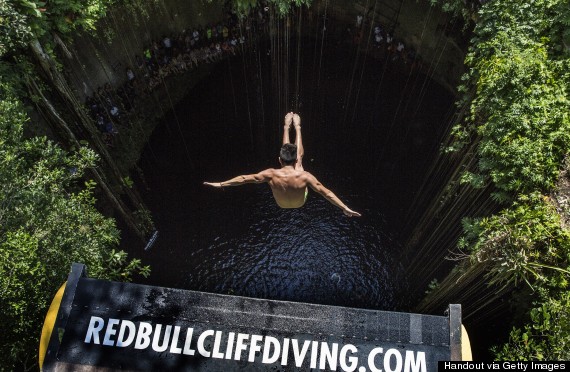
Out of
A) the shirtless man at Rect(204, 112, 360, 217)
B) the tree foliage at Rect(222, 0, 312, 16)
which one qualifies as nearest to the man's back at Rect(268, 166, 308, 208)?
the shirtless man at Rect(204, 112, 360, 217)

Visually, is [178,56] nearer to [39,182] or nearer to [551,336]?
[39,182]

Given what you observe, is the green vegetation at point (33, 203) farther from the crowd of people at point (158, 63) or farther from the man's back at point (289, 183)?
the man's back at point (289, 183)

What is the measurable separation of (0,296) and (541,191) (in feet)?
28.0

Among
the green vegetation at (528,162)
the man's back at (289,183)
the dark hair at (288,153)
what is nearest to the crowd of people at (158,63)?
the man's back at (289,183)

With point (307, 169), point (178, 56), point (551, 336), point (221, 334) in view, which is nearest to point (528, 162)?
point (551, 336)

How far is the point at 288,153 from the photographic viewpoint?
27.8ft

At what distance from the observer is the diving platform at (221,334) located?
659 centimetres

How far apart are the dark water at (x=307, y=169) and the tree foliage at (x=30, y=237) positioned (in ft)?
11.9

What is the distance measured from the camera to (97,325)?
22.0ft

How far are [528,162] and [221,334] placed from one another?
19.2 ft

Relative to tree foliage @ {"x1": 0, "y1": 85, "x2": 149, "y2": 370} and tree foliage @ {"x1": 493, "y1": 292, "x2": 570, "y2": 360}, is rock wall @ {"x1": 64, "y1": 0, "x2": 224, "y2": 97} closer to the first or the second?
tree foliage @ {"x1": 0, "y1": 85, "x2": 149, "y2": 370}

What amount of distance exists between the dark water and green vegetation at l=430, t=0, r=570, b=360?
3.21 meters

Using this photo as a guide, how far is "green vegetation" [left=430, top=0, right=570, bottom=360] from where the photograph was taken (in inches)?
300

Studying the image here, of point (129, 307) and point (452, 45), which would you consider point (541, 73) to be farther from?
point (129, 307)
